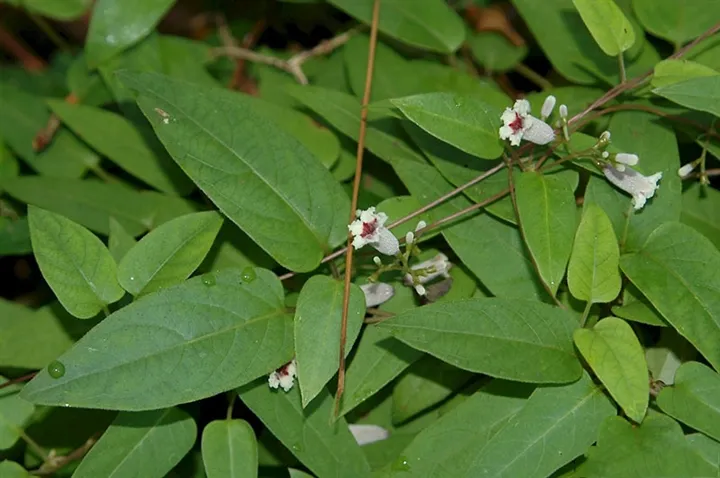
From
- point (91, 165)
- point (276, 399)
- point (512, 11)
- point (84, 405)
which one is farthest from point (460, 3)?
point (84, 405)

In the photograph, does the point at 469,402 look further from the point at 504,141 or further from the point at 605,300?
the point at 504,141

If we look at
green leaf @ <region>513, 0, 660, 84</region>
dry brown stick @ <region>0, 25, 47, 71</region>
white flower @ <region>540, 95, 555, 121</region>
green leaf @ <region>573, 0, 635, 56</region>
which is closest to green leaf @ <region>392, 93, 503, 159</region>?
white flower @ <region>540, 95, 555, 121</region>

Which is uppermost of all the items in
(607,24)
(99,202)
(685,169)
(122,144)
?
(607,24)

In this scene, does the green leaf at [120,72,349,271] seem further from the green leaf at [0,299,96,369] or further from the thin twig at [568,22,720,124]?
the thin twig at [568,22,720,124]

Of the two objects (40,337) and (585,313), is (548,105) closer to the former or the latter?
(585,313)

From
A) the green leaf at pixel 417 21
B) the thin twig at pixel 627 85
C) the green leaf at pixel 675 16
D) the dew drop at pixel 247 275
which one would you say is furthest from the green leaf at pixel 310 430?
the green leaf at pixel 675 16

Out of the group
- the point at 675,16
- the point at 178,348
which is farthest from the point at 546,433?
the point at 675,16
